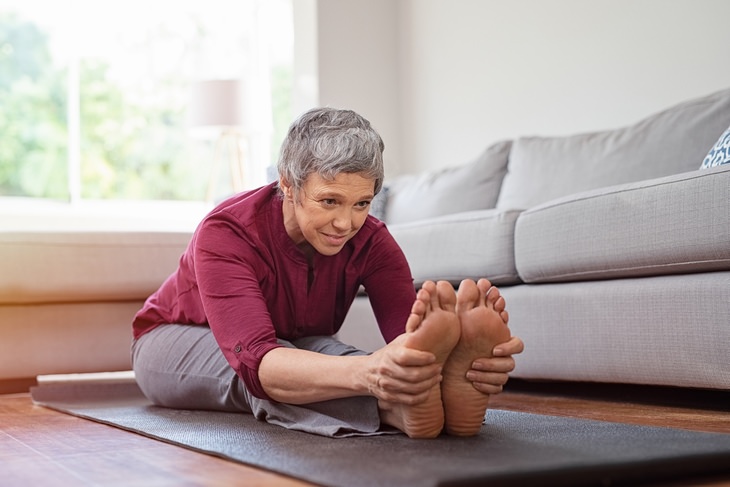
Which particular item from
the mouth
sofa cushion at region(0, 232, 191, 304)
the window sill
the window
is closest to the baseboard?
sofa cushion at region(0, 232, 191, 304)

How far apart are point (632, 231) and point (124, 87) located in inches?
186

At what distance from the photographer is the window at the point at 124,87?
5.96m

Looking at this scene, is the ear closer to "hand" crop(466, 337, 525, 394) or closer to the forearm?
the forearm

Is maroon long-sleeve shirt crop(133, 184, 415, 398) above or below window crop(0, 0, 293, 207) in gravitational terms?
below

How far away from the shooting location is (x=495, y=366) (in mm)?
1515

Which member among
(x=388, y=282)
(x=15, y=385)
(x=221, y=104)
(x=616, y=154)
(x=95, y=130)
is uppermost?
(x=221, y=104)

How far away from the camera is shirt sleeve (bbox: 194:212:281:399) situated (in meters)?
1.71

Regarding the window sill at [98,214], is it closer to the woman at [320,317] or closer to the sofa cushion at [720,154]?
the woman at [320,317]

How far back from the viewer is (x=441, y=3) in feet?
16.7

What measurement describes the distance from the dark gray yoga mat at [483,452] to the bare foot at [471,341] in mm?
56

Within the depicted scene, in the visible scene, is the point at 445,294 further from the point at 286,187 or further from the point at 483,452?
the point at 286,187

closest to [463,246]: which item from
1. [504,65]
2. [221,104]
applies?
[504,65]

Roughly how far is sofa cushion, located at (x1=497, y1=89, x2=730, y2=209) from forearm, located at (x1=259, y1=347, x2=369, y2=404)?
1.53 m

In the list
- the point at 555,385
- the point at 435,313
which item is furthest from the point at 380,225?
the point at 555,385
